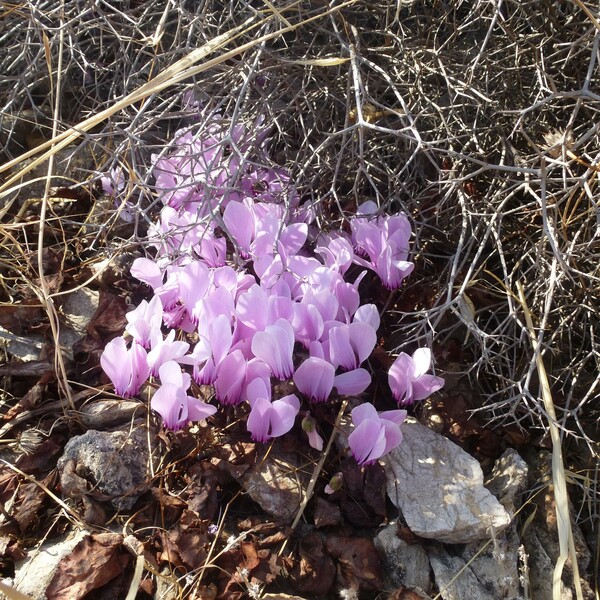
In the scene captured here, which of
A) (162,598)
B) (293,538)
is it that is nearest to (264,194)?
(293,538)

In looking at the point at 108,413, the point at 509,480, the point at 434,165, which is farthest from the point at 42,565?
the point at 434,165

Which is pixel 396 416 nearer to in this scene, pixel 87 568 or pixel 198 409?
pixel 198 409

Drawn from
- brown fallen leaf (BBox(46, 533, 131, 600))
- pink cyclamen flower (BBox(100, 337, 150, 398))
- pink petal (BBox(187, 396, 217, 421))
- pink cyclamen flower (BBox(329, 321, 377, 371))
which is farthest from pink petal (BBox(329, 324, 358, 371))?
brown fallen leaf (BBox(46, 533, 131, 600))

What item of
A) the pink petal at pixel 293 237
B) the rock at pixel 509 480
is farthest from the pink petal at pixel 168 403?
the rock at pixel 509 480

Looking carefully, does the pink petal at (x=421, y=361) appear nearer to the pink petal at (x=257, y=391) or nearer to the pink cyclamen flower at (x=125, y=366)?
the pink petal at (x=257, y=391)

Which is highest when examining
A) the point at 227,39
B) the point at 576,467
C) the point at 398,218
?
the point at 227,39

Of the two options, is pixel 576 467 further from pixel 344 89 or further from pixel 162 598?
pixel 344 89
